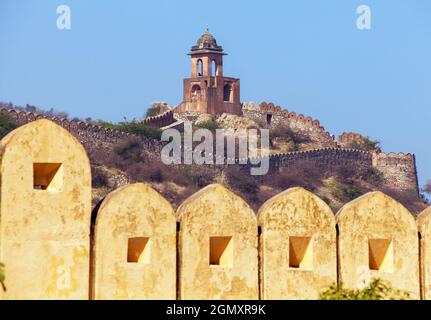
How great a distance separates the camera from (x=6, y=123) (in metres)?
64.1

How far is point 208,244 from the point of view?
18.0m

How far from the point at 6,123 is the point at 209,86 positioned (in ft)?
70.5

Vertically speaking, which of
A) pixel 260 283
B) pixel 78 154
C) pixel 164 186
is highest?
pixel 164 186

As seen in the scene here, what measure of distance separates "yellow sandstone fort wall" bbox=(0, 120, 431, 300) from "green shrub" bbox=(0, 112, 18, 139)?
4494cm

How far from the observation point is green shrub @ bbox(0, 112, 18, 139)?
63.5 meters

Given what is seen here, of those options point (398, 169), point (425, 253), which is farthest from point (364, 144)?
point (425, 253)

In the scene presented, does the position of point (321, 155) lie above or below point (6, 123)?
above

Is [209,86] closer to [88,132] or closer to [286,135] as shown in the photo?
[286,135]

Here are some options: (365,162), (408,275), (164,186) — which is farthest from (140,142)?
(408,275)

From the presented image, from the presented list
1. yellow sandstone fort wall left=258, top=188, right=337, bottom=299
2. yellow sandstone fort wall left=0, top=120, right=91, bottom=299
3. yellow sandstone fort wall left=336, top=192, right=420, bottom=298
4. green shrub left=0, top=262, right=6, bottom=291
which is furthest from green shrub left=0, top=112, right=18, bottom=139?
green shrub left=0, top=262, right=6, bottom=291

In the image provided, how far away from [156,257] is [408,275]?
2.74 m

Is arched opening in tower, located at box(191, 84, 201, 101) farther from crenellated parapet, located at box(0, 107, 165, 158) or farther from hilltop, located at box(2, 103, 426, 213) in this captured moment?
crenellated parapet, located at box(0, 107, 165, 158)

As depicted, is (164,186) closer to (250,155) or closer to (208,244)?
(250,155)

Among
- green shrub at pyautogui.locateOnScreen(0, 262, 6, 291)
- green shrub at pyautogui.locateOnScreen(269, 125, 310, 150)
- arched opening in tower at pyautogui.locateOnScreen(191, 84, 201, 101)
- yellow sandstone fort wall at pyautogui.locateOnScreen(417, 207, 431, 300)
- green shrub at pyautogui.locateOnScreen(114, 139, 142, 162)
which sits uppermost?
arched opening in tower at pyautogui.locateOnScreen(191, 84, 201, 101)
